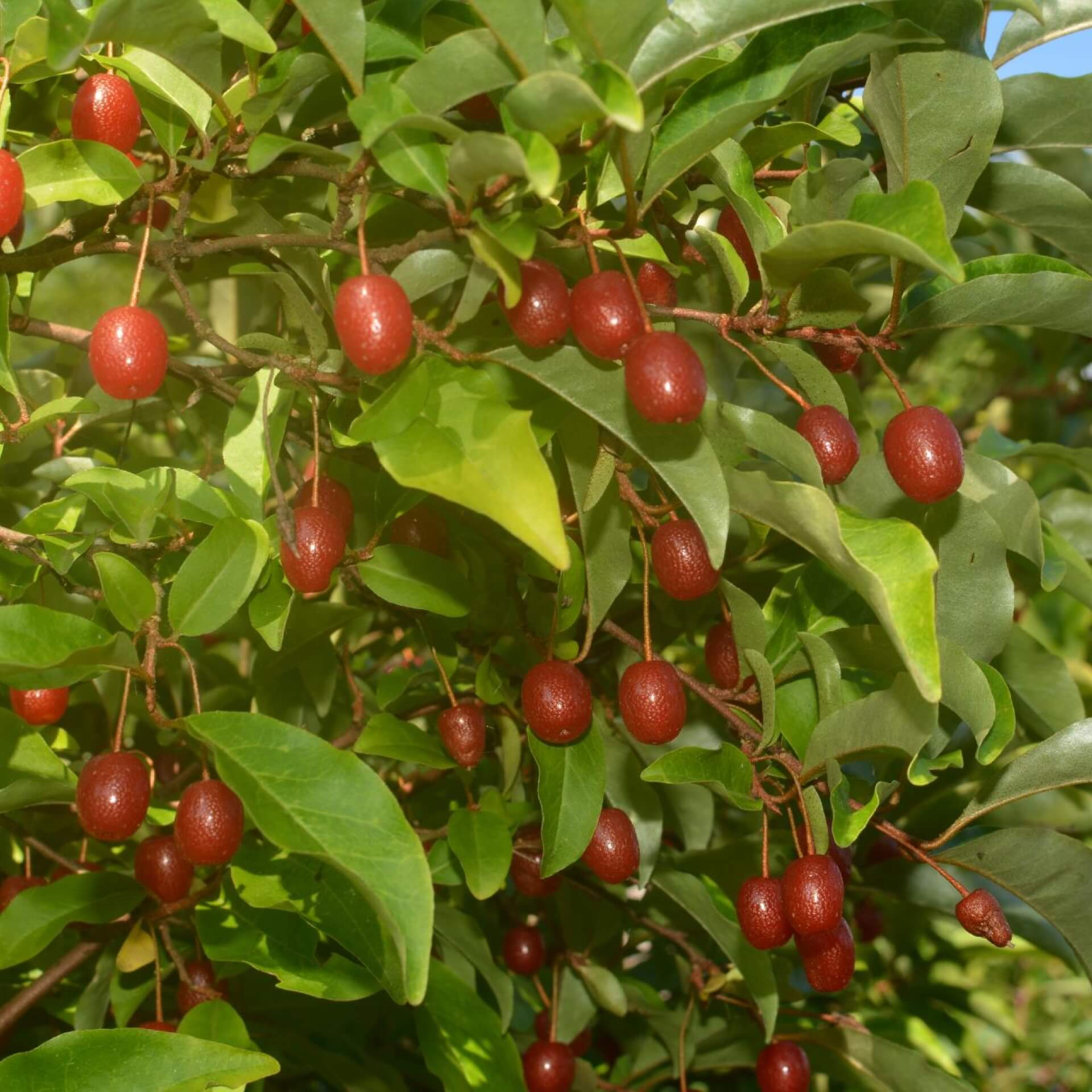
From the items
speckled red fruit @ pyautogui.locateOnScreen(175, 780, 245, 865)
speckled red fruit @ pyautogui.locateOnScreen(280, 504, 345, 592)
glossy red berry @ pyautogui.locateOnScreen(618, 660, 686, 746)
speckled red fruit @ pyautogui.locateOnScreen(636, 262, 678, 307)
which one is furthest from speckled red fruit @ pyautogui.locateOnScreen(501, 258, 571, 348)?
speckled red fruit @ pyautogui.locateOnScreen(175, 780, 245, 865)

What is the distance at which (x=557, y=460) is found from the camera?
1.09 m

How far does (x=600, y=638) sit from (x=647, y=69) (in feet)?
2.42

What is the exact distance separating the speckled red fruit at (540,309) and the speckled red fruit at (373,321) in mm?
79

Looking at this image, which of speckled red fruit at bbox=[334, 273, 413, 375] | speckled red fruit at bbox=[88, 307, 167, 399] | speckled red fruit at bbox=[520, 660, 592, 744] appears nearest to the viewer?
speckled red fruit at bbox=[334, 273, 413, 375]

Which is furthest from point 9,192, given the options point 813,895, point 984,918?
point 984,918

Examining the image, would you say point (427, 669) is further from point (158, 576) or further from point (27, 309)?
point (27, 309)

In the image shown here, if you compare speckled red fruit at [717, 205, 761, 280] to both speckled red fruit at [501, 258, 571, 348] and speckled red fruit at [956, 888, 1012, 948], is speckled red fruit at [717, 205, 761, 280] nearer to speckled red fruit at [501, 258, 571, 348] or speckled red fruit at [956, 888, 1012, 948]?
speckled red fruit at [501, 258, 571, 348]

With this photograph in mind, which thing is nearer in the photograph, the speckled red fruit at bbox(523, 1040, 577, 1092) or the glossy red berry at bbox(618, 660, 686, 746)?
the glossy red berry at bbox(618, 660, 686, 746)

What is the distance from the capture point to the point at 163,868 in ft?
3.75

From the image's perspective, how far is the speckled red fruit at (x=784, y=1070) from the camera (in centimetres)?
139

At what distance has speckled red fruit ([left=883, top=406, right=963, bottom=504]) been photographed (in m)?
0.98

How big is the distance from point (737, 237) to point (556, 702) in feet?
1.45

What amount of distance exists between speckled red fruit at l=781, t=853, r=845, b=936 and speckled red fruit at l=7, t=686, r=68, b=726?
0.70m

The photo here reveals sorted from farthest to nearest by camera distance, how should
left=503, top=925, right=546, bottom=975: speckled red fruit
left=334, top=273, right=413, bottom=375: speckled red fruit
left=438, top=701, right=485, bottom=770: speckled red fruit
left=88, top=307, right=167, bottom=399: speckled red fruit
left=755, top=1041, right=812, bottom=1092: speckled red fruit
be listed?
left=503, top=925, right=546, bottom=975: speckled red fruit → left=755, top=1041, right=812, bottom=1092: speckled red fruit → left=438, top=701, right=485, bottom=770: speckled red fruit → left=88, top=307, right=167, bottom=399: speckled red fruit → left=334, top=273, right=413, bottom=375: speckled red fruit
